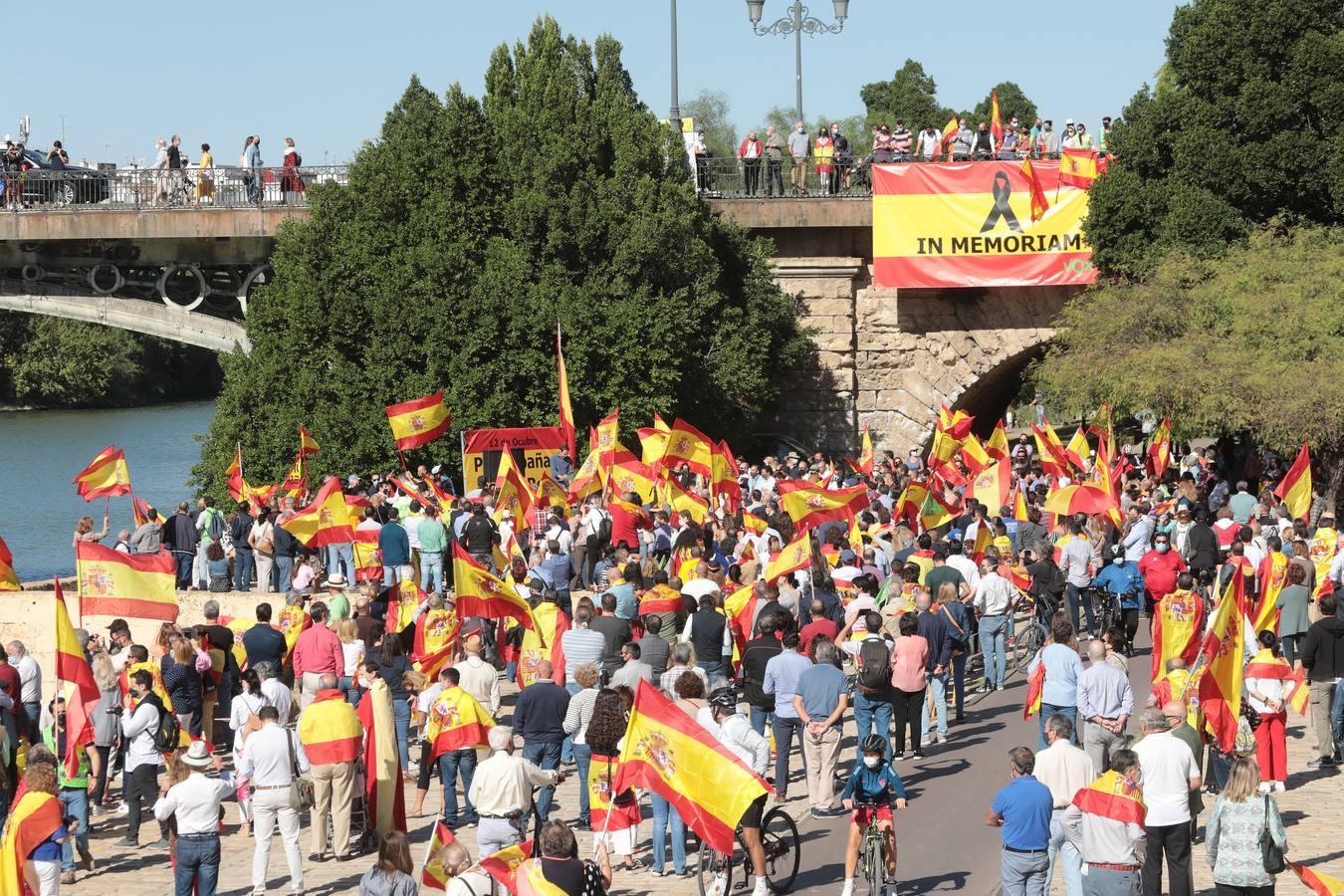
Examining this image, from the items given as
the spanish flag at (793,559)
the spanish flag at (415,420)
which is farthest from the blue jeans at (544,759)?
the spanish flag at (415,420)

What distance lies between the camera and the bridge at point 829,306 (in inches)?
1415

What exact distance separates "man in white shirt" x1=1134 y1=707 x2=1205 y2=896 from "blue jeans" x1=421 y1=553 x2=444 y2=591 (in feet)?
36.3

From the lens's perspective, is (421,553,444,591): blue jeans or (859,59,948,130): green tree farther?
(859,59,948,130): green tree

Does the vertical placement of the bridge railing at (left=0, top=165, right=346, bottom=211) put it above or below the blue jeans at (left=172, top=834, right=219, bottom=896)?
above

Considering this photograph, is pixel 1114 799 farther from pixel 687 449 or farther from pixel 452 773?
pixel 687 449

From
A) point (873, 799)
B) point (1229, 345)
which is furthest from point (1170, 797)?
point (1229, 345)

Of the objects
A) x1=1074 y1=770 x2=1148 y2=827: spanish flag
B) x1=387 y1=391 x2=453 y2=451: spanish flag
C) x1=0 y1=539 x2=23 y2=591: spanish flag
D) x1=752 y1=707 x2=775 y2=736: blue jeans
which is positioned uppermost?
x1=387 y1=391 x2=453 y2=451: spanish flag

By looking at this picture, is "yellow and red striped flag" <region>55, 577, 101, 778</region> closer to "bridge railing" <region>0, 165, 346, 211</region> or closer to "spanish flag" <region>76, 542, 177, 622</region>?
"spanish flag" <region>76, 542, 177, 622</region>

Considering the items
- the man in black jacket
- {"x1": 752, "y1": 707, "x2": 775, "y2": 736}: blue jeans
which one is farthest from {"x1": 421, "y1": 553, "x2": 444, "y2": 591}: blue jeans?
the man in black jacket

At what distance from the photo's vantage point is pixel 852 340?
3656 centimetres

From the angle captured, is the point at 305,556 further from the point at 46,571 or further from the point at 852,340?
the point at 46,571

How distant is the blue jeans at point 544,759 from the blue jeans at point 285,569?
9.59m

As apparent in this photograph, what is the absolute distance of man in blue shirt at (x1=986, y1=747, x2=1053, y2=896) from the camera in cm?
1089

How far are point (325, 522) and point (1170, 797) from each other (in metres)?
12.7
